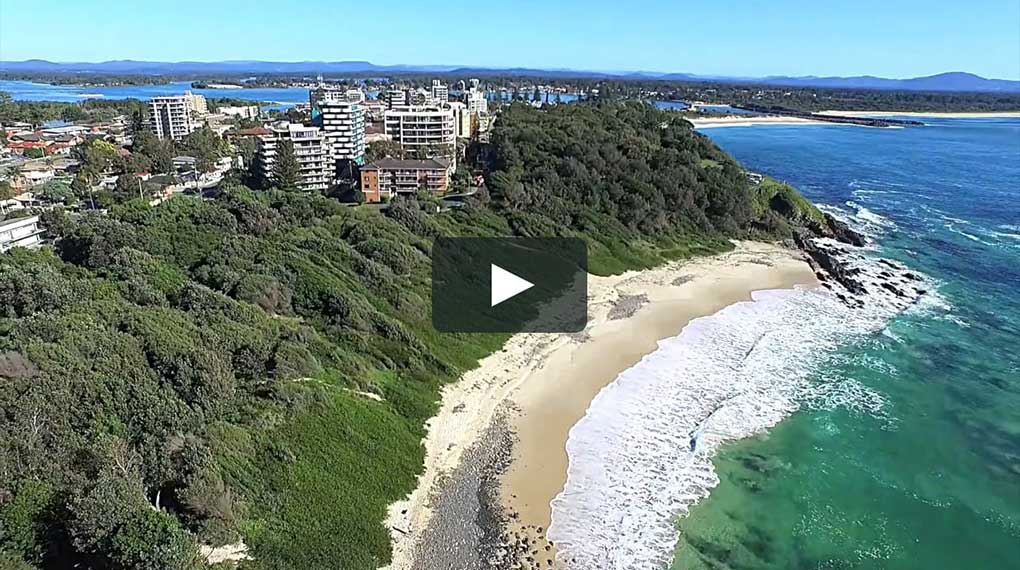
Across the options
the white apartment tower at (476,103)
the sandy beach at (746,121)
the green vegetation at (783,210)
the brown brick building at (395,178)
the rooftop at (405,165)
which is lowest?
the green vegetation at (783,210)

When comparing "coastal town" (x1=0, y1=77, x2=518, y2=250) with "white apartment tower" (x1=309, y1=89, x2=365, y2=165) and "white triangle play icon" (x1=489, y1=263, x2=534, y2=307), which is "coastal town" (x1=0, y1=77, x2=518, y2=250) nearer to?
"white apartment tower" (x1=309, y1=89, x2=365, y2=165)

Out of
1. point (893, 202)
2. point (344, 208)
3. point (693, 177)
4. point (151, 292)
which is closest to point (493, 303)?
point (344, 208)

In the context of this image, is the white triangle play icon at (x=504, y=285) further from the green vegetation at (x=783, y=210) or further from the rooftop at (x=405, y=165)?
the green vegetation at (x=783, y=210)

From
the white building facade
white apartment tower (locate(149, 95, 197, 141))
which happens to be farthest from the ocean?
white apartment tower (locate(149, 95, 197, 141))

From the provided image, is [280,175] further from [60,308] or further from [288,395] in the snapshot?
[288,395]

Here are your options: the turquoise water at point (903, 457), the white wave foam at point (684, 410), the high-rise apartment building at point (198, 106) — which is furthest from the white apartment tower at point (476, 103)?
the white wave foam at point (684, 410)
